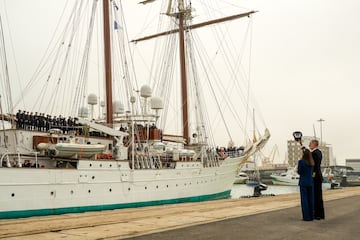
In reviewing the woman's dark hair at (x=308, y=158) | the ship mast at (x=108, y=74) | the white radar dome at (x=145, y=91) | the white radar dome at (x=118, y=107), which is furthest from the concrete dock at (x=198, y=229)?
the white radar dome at (x=118, y=107)

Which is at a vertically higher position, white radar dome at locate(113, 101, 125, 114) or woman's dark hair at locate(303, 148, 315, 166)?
white radar dome at locate(113, 101, 125, 114)

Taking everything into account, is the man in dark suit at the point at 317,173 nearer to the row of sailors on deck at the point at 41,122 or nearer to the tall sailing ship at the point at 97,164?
the tall sailing ship at the point at 97,164

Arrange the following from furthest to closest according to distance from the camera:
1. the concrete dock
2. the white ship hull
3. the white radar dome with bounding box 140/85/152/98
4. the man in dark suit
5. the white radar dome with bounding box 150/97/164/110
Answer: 1. the white radar dome with bounding box 150/97/164/110
2. the white radar dome with bounding box 140/85/152/98
3. the white ship hull
4. the man in dark suit
5. the concrete dock

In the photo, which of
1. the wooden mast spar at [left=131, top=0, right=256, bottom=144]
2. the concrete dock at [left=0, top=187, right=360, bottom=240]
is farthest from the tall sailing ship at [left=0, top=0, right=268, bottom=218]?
the concrete dock at [left=0, top=187, right=360, bottom=240]

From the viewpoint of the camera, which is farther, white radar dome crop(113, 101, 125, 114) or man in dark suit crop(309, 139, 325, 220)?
white radar dome crop(113, 101, 125, 114)

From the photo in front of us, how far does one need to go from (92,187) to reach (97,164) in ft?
4.98

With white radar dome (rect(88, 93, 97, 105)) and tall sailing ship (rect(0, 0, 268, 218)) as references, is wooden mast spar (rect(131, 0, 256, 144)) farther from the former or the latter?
white radar dome (rect(88, 93, 97, 105))

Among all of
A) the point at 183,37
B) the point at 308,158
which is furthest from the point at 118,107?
the point at 308,158

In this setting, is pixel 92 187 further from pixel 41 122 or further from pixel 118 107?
pixel 118 107

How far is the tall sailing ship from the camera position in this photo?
23.1 m

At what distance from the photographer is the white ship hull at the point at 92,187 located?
865 inches

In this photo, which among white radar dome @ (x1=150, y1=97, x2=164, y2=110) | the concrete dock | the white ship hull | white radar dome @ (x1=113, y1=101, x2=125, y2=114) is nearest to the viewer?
the concrete dock

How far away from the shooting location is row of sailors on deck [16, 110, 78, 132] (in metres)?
27.4

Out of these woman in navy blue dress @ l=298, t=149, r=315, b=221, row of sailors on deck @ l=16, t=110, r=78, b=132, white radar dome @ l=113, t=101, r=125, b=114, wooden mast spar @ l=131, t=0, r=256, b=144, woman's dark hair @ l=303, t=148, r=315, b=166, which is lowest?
woman in navy blue dress @ l=298, t=149, r=315, b=221
